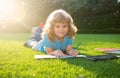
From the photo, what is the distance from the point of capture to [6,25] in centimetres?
2842

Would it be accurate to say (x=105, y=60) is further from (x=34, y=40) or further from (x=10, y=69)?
(x=34, y=40)

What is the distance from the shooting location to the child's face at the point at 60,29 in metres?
5.83

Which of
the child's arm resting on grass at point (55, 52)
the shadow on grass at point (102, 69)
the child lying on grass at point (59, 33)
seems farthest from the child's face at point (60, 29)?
the shadow on grass at point (102, 69)

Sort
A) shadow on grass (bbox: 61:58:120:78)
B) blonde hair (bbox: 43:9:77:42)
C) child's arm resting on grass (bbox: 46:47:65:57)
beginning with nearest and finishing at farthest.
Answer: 1. shadow on grass (bbox: 61:58:120:78)
2. child's arm resting on grass (bbox: 46:47:65:57)
3. blonde hair (bbox: 43:9:77:42)

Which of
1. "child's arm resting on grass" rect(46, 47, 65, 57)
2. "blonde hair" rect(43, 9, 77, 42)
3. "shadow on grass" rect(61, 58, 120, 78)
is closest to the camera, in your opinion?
"shadow on grass" rect(61, 58, 120, 78)

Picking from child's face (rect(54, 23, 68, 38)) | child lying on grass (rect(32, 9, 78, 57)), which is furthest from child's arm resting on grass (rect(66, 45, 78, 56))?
child's face (rect(54, 23, 68, 38))

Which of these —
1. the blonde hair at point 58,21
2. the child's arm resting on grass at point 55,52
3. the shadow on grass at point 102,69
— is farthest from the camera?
the blonde hair at point 58,21

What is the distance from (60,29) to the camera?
19.3ft

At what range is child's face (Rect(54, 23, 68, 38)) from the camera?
5828mm

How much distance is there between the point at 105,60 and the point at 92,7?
26856mm

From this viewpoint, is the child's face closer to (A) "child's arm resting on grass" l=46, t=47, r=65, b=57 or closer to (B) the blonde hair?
(B) the blonde hair

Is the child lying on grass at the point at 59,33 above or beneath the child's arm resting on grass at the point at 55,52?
above

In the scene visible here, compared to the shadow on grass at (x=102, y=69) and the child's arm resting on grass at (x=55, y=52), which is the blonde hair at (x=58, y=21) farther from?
the shadow on grass at (x=102, y=69)

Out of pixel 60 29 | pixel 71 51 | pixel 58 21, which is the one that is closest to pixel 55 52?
pixel 71 51
